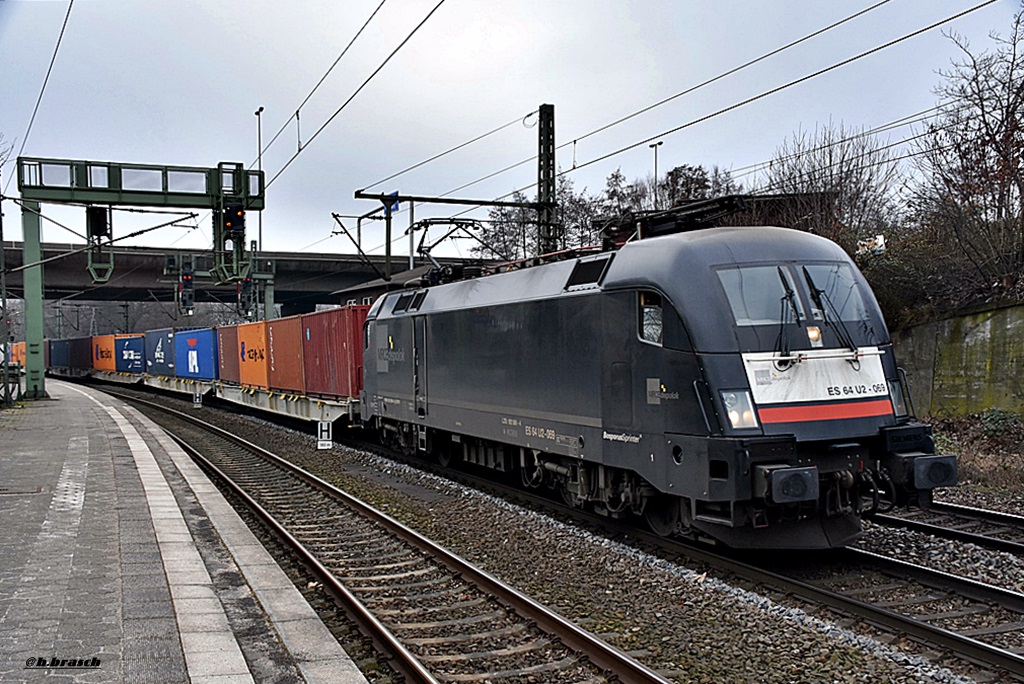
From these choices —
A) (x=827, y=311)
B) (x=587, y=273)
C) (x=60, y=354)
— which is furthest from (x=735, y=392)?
(x=60, y=354)

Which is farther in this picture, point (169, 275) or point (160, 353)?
point (169, 275)

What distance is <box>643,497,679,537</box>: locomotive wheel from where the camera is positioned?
347 inches

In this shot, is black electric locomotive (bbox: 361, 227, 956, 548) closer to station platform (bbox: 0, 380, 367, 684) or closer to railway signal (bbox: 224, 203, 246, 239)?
station platform (bbox: 0, 380, 367, 684)

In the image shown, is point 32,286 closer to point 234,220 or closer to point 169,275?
point 234,220

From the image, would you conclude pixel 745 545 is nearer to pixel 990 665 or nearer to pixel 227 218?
pixel 990 665

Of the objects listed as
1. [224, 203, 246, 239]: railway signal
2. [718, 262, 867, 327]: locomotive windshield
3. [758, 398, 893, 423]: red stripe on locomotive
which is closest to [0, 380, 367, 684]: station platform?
[758, 398, 893, 423]: red stripe on locomotive

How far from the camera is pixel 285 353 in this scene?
24031 millimetres

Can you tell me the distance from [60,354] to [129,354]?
21151mm

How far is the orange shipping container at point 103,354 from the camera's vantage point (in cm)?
5078

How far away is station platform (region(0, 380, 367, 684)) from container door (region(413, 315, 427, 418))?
3.50 meters

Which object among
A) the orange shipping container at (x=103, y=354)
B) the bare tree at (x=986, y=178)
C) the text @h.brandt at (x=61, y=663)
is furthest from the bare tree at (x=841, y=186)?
the orange shipping container at (x=103, y=354)

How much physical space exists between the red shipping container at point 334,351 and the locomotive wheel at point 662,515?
10.8 m

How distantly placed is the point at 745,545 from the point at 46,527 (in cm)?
716

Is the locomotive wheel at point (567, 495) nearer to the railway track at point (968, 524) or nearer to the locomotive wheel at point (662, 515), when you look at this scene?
the locomotive wheel at point (662, 515)
